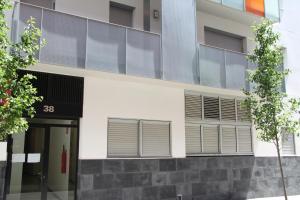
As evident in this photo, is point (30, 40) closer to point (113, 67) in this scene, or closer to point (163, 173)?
point (113, 67)

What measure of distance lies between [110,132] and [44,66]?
9.91 ft

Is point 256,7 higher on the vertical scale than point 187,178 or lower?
higher

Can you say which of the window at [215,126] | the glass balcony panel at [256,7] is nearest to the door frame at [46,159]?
the window at [215,126]

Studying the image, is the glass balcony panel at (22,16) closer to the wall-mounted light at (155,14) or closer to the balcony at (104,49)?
the balcony at (104,49)

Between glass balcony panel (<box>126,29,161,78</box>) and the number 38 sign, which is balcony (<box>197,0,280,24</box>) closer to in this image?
glass balcony panel (<box>126,29,161,78</box>)

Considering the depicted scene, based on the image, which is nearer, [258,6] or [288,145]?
[258,6]

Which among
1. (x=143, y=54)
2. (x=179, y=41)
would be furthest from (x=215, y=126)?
(x=143, y=54)

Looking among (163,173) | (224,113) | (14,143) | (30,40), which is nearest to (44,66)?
(14,143)

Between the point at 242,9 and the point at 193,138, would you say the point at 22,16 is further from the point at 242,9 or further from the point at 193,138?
the point at 242,9

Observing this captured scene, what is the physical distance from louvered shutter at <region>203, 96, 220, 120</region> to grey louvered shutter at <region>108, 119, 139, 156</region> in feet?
11.0

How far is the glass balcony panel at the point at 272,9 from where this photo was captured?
15.5m

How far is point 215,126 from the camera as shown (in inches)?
570

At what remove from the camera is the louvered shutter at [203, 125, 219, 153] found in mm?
14045

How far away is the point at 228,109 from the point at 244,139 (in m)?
1.52
